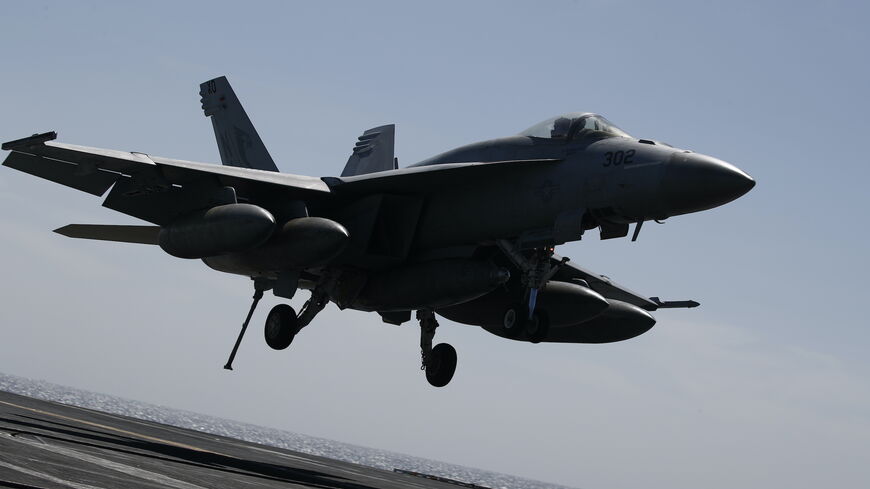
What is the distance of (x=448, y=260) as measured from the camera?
713 inches

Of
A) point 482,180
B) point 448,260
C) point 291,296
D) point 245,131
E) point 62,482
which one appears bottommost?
point 62,482

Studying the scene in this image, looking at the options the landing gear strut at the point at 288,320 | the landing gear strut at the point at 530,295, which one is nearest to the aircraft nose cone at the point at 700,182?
the landing gear strut at the point at 530,295

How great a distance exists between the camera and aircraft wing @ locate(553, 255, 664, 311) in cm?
2242

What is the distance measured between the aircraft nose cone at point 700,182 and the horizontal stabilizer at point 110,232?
40.1 ft

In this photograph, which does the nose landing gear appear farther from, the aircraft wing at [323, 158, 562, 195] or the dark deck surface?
the dark deck surface

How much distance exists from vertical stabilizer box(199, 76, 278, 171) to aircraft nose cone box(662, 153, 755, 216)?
39.7 ft

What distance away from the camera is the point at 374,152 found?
2427cm

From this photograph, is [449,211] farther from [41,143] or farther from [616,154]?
[41,143]

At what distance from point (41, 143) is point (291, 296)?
19.1ft

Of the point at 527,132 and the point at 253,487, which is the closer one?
the point at 253,487

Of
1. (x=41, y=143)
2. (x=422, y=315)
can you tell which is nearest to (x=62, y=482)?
(x=41, y=143)

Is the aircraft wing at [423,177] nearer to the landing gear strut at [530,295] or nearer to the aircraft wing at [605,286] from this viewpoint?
the landing gear strut at [530,295]

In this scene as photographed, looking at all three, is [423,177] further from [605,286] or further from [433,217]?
[605,286]

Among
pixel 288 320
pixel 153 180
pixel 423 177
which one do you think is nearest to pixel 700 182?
pixel 423 177
